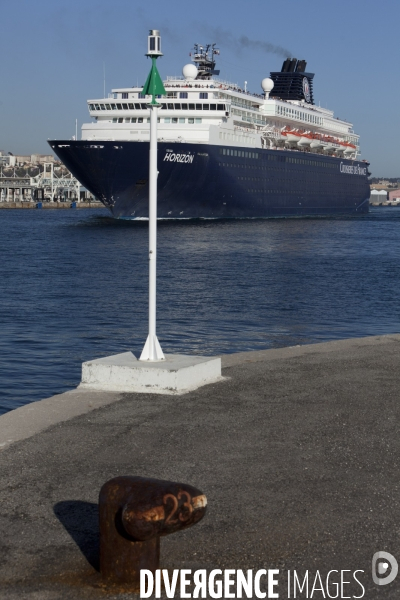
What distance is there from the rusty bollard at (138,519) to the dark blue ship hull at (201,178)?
1716 inches

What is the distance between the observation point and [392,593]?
3434mm

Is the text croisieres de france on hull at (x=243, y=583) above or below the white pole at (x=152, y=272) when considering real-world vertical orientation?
below

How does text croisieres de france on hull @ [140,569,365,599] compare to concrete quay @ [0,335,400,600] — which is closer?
text croisieres de france on hull @ [140,569,365,599]

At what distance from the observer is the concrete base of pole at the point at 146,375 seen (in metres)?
6.43

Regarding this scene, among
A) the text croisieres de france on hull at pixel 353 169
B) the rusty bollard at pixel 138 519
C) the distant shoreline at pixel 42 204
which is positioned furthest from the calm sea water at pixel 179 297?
the distant shoreline at pixel 42 204

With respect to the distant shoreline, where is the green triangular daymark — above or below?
above

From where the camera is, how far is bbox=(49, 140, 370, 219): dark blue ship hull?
4731 centimetres

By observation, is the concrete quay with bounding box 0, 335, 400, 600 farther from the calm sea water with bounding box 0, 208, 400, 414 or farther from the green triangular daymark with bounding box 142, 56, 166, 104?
the calm sea water with bounding box 0, 208, 400, 414

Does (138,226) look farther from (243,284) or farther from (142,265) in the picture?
(243,284)

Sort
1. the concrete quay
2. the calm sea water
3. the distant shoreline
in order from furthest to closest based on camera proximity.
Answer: the distant shoreline → the calm sea water → the concrete quay

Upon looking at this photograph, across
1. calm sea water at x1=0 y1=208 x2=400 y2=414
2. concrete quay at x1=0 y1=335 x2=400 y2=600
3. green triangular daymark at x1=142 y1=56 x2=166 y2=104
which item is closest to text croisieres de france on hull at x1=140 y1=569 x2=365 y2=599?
concrete quay at x1=0 y1=335 x2=400 y2=600

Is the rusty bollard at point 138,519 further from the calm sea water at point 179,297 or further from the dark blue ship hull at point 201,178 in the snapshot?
the dark blue ship hull at point 201,178

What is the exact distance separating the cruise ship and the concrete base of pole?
37.4m

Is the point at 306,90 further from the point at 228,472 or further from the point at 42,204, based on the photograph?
the point at 228,472
